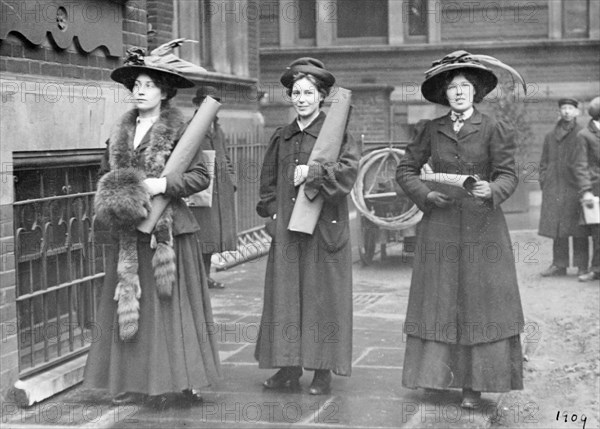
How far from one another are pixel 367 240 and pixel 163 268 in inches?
257

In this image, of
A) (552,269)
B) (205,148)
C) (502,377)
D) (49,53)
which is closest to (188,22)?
(205,148)

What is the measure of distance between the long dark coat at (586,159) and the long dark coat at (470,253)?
5474 millimetres

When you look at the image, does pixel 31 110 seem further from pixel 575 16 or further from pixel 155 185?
pixel 575 16

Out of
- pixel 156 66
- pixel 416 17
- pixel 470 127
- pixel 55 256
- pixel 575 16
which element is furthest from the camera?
pixel 416 17

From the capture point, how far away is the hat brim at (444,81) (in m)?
5.90

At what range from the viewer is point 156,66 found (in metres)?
5.82

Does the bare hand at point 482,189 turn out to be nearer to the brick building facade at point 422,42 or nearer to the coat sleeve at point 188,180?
the coat sleeve at point 188,180

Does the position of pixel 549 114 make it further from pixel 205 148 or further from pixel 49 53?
pixel 49 53

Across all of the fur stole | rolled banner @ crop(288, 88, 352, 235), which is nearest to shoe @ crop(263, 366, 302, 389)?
rolled banner @ crop(288, 88, 352, 235)

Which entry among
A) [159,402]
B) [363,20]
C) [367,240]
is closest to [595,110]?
[367,240]

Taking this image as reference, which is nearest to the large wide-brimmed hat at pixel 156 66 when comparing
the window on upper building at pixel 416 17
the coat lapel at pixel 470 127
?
the coat lapel at pixel 470 127

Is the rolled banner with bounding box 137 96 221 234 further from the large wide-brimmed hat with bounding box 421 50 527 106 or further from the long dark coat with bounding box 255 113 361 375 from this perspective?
the large wide-brimmed hat with bounding box 421 50 527 106

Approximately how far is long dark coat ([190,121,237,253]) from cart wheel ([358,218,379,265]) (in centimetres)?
266

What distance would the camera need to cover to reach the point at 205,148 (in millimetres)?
9188
